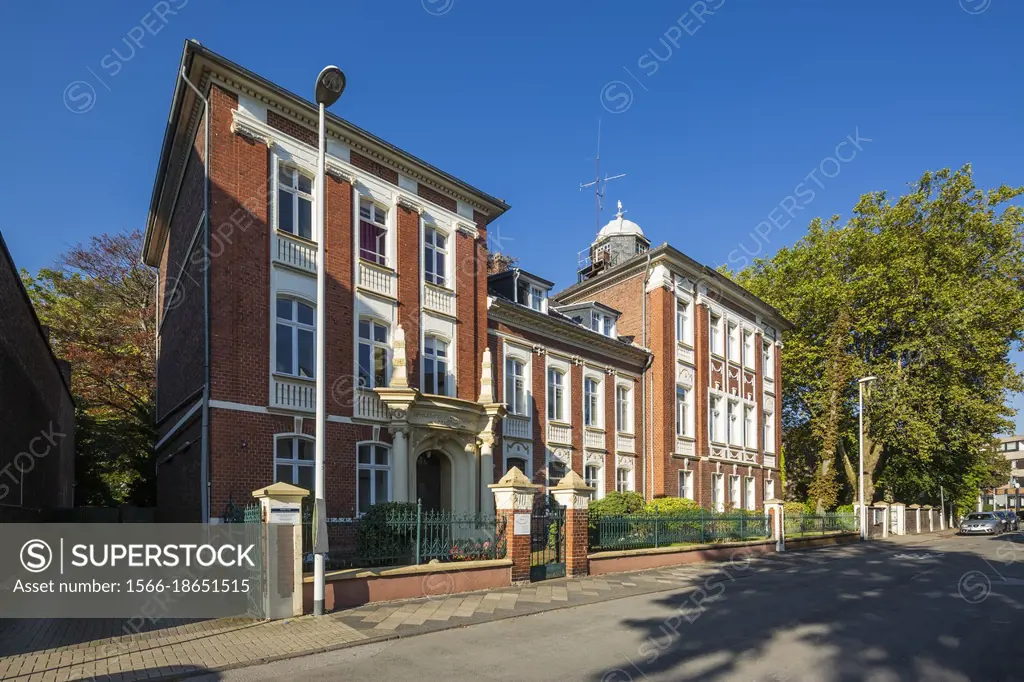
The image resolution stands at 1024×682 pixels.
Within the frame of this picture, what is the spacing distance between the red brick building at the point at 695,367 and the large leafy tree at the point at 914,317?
324 cm

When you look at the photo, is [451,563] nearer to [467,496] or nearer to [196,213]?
[467,496]

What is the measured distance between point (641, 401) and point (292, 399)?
685 inches

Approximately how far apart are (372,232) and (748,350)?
80.8 ft

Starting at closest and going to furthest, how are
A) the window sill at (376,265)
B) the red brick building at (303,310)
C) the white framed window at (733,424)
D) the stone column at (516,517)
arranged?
the stone column at (516,517) → the red brick building at (303,310) → the window sill at (376,265) → the white framed window at (733,424)

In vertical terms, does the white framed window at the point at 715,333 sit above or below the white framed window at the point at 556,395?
above

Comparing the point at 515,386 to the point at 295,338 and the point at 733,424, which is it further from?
the point at 733,424

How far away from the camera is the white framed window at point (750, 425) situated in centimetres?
3791

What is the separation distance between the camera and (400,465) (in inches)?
738

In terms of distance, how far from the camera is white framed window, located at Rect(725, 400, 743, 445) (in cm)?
3617

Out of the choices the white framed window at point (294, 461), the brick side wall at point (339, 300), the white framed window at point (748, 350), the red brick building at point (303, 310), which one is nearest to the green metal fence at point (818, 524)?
the white framed window at point (748, 350)

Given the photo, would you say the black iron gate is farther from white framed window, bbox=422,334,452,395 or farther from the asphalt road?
white framed window, bbox=422,334,452,395

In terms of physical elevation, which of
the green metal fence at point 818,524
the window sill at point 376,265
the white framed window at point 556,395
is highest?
the window sill at point 376,265

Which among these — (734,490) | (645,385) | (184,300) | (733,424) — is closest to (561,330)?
(645,385)

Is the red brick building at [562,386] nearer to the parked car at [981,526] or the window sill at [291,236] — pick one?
the window sill at [291,236]
